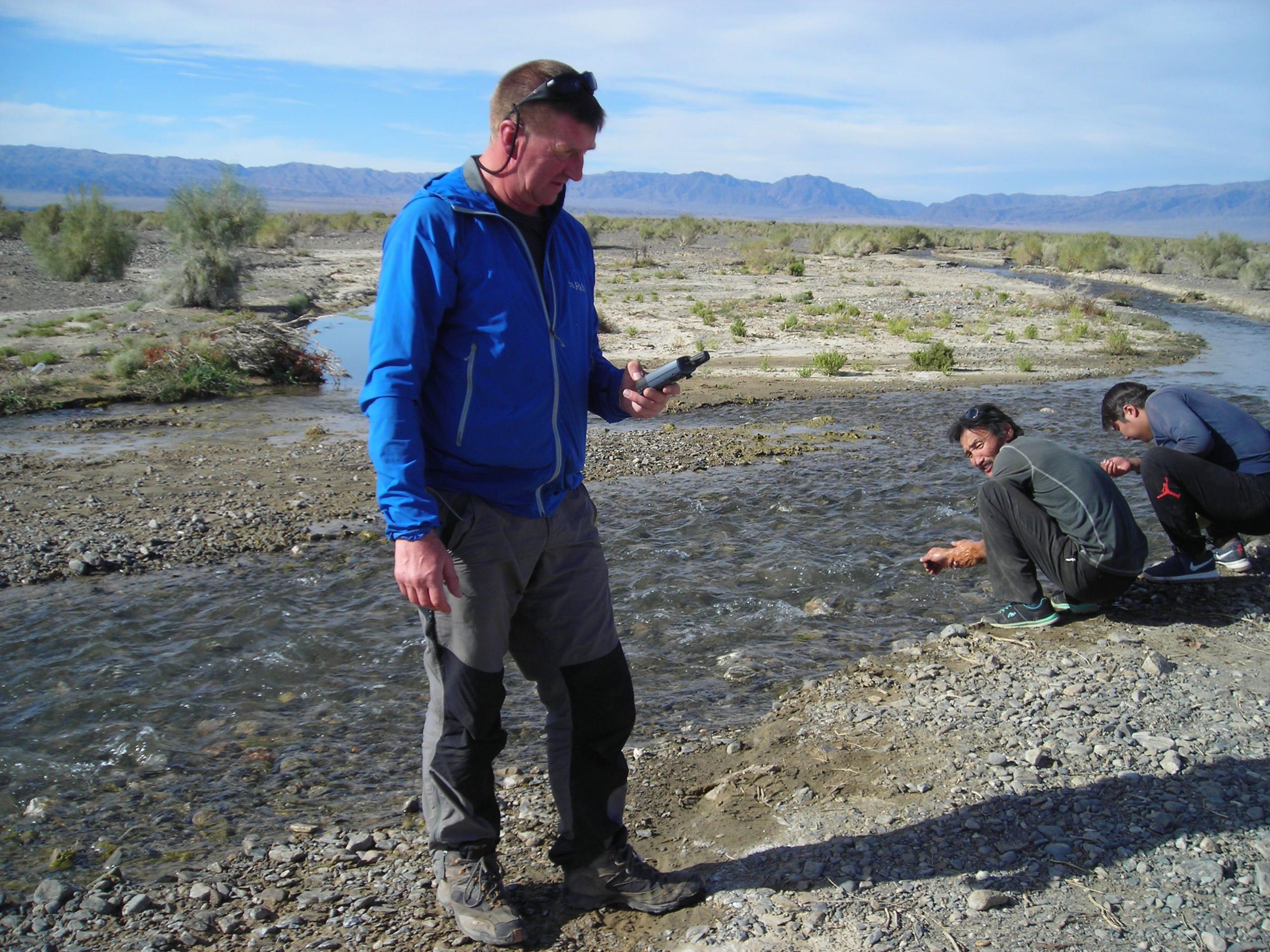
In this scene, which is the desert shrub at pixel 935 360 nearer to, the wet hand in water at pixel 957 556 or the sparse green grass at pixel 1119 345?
the sparse green grass at pixel 1119 345

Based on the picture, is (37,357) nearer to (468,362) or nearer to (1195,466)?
(468,362)

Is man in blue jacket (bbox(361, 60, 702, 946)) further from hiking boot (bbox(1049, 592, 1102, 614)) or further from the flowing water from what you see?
hiking boot (bbox(1049, 592, 1102, 614))

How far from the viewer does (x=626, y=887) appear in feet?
8.63

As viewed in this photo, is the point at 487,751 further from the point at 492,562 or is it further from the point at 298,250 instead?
the point at 298,250

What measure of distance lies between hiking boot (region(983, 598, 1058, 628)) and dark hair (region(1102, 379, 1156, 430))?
1067 mm

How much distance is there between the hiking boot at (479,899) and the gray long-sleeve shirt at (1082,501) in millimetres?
3210

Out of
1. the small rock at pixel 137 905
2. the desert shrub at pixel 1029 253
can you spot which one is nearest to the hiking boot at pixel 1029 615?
the small rock at pixel 137 905

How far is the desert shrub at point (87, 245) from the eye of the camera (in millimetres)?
23734

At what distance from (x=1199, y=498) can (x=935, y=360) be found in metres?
9.41

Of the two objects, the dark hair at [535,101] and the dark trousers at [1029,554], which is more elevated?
the dark hair at [535,101]

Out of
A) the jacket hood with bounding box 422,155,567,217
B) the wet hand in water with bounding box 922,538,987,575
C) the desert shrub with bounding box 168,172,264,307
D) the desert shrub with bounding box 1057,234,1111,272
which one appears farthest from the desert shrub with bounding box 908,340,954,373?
the desert shrub with bounding box 1057,234,1111,272

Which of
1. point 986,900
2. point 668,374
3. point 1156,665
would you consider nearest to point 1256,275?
point 1156,665

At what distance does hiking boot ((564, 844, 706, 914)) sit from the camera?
2617 millimetres

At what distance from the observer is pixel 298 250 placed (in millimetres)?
37781
